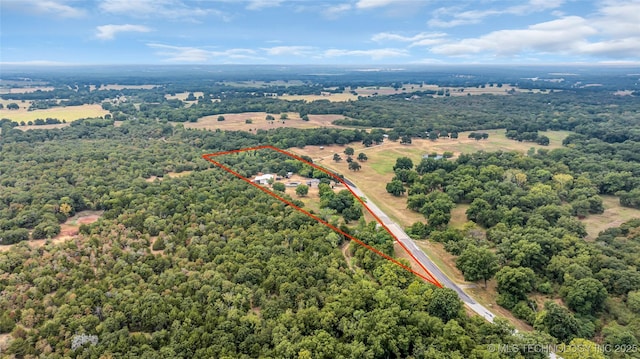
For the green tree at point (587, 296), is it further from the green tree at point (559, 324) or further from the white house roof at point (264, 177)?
the white house roof at point (264, 177)

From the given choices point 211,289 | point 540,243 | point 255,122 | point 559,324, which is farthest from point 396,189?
point 255,122

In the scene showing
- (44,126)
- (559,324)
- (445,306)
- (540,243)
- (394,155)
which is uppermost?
(44,126)

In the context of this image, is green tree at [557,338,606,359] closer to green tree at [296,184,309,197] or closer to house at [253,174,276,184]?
green tree at [296,184,309,197]

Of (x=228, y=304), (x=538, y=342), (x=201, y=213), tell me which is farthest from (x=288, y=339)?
(x=201, y=213)

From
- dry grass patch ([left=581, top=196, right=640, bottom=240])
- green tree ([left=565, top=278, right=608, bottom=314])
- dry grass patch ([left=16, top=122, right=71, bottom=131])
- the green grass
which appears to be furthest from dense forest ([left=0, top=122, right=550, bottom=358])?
the green grass

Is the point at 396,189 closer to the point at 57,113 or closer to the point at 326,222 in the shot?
the point at 326,222
